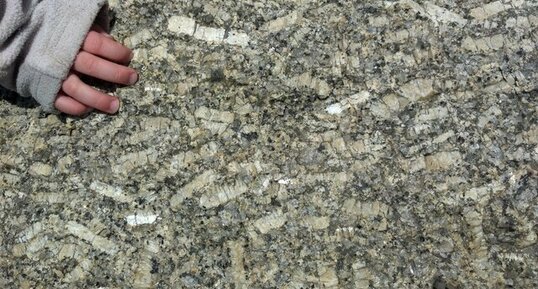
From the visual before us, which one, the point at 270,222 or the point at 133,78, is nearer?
the point at 270,222

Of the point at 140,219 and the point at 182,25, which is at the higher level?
the point at 182,25

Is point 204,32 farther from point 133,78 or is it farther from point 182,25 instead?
point 133,78

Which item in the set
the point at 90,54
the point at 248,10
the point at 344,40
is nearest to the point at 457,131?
the point at 344,40

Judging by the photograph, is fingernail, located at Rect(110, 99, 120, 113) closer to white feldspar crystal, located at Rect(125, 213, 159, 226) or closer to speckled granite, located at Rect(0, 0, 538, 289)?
speckled granite, located at Rect(0, 0, 538, 289)

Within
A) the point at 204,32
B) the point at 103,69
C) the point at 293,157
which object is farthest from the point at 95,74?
the point at 293,157

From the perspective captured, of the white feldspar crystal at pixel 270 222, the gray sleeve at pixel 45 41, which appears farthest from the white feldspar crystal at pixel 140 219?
the gray sleeve at pixel 45 41

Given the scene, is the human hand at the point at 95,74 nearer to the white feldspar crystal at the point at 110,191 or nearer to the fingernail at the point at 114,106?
the fingernail at the point at 114,106
